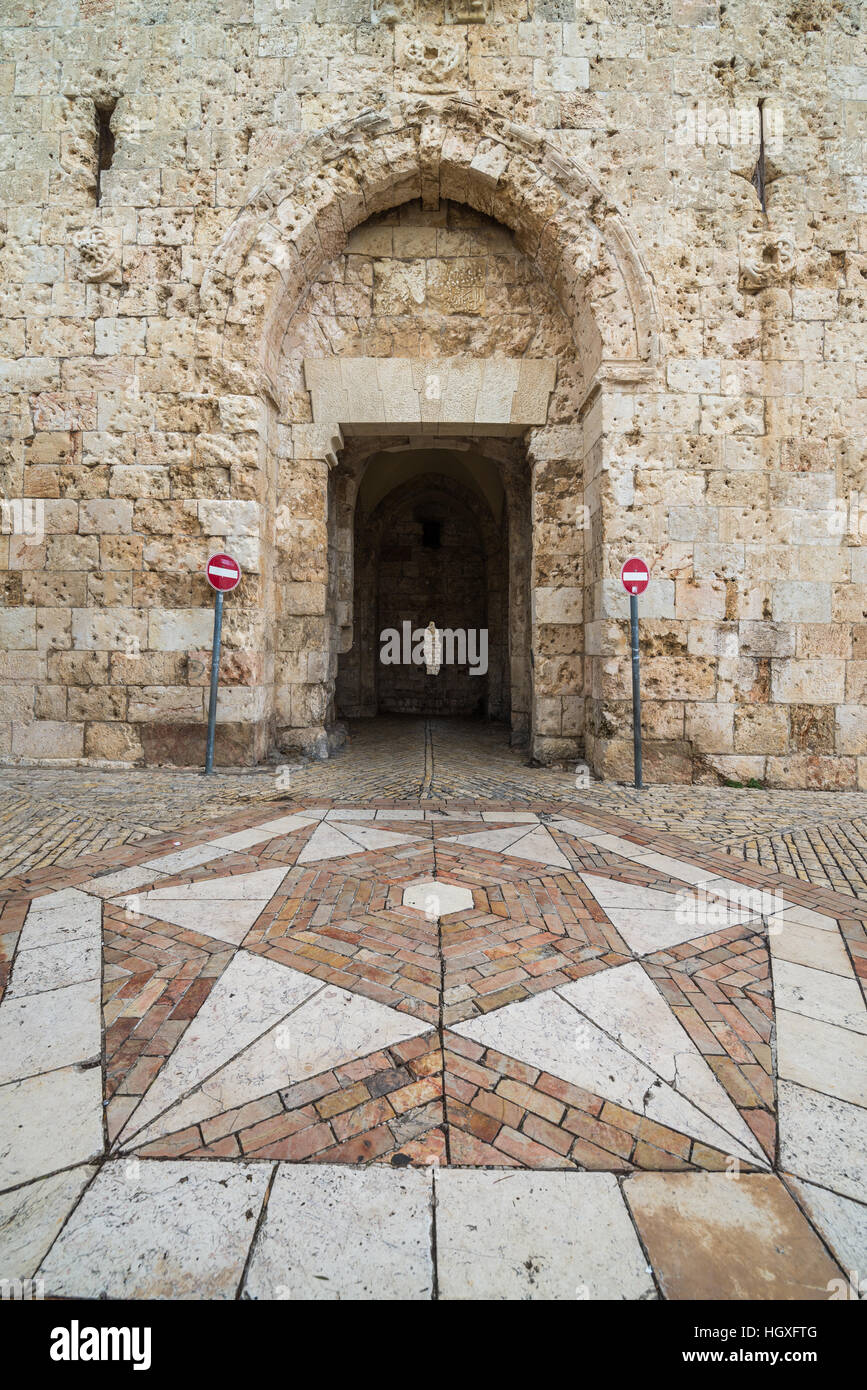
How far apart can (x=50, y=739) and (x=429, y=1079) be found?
18.0ft

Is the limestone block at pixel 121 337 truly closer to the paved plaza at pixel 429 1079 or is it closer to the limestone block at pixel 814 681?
the paved plaza at pixel 429 1079

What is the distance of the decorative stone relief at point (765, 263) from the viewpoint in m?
5.38

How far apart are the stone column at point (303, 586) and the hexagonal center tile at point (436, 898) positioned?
3.76 m

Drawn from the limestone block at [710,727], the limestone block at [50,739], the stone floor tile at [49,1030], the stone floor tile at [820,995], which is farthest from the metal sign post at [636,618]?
the limestone block at [50,739]

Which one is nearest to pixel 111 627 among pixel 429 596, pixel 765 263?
pixel 765 263

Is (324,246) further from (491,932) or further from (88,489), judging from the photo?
(491,932)

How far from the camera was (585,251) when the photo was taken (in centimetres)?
544

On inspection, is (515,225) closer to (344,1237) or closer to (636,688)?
(636,688)

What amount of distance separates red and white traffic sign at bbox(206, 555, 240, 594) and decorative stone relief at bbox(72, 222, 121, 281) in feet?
9.28

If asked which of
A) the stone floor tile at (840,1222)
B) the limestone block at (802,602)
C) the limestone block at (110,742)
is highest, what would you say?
the limestone block at (802,602)

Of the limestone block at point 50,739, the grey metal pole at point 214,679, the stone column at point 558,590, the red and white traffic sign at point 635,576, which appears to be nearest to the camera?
the red and white traffic sign at point 635,576

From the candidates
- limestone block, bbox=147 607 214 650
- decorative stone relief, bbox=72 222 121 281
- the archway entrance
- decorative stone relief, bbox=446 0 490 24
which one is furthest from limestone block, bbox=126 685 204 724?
decorative stone relief, bbox=446 0 490 24

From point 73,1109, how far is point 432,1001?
965 millimetres

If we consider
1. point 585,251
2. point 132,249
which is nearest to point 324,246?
point 132,249
